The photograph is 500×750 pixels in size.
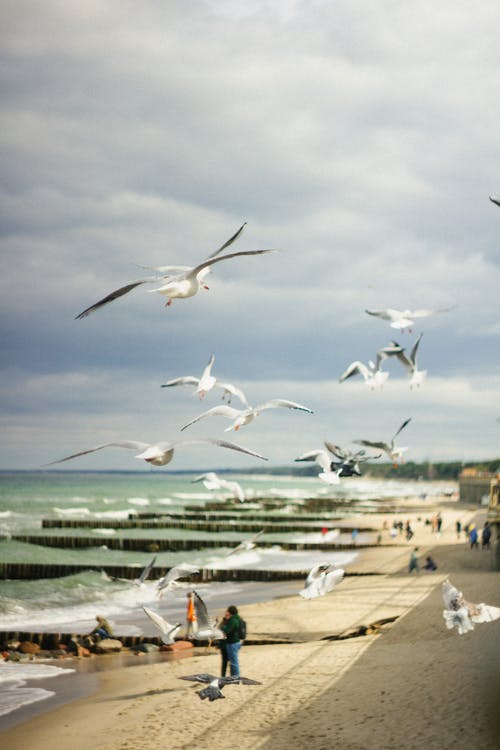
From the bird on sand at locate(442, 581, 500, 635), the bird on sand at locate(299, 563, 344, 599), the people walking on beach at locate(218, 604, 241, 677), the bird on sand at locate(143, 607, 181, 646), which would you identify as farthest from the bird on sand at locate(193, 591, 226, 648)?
the bird on sand at locate(442, 581, 500, 635)

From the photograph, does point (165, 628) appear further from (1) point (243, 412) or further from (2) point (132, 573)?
(2) point (132, 573)

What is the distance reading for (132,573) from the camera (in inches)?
1416

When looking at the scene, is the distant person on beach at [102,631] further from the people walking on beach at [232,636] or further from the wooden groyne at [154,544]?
the wooden groyne at [154,544]

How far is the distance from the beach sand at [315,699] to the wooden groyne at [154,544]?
29234 millimetres

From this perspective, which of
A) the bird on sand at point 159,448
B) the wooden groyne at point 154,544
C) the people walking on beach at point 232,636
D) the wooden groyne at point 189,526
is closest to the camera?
the bird on sand at point 159,448

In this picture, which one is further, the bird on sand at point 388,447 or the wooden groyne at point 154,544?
the wooden groyne at point 154,544

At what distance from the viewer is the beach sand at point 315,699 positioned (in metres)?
10.9

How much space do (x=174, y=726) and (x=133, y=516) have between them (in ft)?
225

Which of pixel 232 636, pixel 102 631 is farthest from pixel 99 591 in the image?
pixel 232 636

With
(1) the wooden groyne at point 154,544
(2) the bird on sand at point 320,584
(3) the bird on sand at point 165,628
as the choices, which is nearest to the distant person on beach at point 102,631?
(3) the bird on sand at point 165,628

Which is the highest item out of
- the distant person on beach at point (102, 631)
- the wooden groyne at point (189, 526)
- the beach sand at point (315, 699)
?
the beach sand at point (315, 699)

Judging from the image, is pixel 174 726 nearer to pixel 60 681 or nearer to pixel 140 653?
pixel 60 681

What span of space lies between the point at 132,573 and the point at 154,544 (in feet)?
51.6

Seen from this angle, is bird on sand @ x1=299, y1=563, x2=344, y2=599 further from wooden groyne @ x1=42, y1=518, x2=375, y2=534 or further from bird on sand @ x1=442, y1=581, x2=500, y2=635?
wooden groyne @ x1=42, y1=518, x2=375, y2=534
